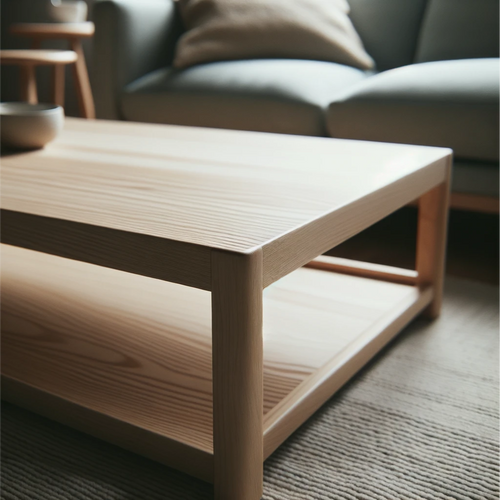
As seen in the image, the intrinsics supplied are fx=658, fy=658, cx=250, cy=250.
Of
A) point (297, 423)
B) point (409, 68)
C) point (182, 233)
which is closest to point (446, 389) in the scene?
point (297, 423)

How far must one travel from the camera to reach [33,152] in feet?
3.86

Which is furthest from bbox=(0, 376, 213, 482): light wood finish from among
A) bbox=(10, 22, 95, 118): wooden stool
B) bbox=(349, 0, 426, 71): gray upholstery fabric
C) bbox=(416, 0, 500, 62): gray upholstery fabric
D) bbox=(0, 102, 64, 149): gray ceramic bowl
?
bbox=(10, 22, 95, 118): wooden stool

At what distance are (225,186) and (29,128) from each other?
17.0 inches

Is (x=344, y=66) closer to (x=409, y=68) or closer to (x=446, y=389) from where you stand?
(x=409, y=68)

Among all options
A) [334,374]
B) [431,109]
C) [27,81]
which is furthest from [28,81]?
[334,374]

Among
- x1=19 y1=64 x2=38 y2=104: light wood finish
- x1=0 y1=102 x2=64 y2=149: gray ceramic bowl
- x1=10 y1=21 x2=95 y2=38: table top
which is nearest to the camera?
x1=0 y1=102 x2=64 y2=149: gray ceramic bowl

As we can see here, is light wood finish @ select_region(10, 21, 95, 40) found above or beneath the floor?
above

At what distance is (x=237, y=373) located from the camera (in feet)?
2.33

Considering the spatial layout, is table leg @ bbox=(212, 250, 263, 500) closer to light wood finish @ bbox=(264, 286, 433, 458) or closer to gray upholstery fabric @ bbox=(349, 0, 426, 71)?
light wood finish @ bbox=(264, 286, 433, 458)

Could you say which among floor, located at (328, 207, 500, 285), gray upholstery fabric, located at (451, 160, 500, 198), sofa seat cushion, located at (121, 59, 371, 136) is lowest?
floor, located at (328, 207, 500, 285)

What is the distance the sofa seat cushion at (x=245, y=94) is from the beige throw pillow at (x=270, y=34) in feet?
0.20

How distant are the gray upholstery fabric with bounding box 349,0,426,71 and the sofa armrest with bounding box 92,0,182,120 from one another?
747 millimetres

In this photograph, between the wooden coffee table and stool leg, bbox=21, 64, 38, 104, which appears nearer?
the wooden coffee table

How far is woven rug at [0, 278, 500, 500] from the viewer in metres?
0.84
